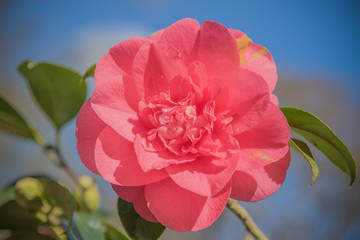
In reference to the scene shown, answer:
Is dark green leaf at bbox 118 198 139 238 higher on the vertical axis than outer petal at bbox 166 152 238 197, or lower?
lower

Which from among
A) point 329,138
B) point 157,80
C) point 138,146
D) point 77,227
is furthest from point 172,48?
point 77,227

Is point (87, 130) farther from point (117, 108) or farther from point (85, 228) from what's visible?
point (85, 228)

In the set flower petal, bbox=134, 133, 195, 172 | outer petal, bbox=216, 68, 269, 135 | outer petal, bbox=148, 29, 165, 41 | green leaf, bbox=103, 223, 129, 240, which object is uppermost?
outer petal, bbox=148, 29, 165, 41

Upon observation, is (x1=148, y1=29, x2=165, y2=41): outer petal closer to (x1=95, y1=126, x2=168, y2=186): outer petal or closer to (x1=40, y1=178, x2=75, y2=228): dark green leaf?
(x1=95, y1=126, x2=168, y2=186): outer petal

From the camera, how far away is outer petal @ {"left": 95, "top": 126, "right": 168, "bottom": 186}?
53 centimetres

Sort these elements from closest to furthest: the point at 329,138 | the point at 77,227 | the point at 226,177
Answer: the point at 226,177 < the point at 329,138 < the point at 77,227

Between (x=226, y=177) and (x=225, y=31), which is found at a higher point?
(x=225, y=31)

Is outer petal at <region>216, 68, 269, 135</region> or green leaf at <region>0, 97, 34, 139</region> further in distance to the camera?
green leaf at <region>0, 97, 34, 139</region>

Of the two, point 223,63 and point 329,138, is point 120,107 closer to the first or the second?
point 223,63

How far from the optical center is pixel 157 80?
583mm

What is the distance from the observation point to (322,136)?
25.4 inches

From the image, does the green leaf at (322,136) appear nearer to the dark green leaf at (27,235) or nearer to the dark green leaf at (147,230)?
the dark green leaf at (147,230)

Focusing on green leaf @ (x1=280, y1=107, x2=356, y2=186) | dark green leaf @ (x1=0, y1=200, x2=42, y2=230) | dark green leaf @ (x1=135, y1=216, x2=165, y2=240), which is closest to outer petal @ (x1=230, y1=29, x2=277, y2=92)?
green leaf @ (x1=280, y1=107, x2=356, y2=186)

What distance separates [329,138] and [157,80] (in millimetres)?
358
